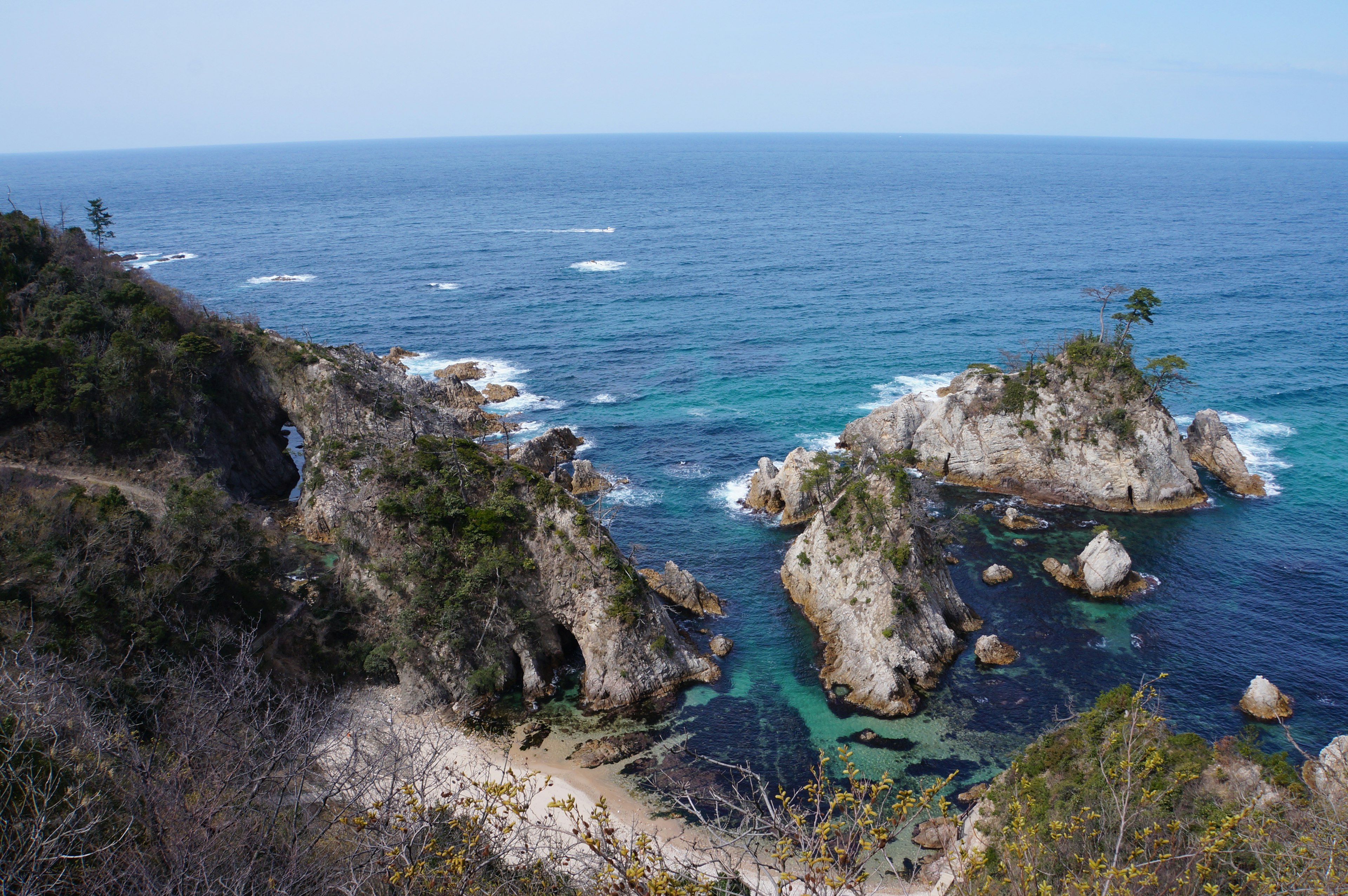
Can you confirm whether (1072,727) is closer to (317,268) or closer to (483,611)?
(483,611)

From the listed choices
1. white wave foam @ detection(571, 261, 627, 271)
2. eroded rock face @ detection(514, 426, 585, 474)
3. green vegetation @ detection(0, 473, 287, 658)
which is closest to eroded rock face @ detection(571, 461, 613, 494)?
eroded rock face @ detection(514, 426, 585, 474)

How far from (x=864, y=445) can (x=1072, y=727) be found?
34744mm

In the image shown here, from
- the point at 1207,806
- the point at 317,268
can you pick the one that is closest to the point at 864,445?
the point at 1207,806

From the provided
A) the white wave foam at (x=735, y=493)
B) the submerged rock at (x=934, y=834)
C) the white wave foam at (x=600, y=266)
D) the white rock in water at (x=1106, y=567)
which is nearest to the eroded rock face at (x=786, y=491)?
the white wave foam at (x=735, y=493)

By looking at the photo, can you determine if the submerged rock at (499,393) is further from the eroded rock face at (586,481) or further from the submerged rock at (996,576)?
the submerged rock at (996,576)

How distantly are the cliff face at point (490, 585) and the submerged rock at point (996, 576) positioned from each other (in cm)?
1953

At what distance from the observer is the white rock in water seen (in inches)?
1839

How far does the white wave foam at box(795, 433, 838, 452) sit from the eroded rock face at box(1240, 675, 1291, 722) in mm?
32860

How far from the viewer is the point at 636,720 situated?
37406mm

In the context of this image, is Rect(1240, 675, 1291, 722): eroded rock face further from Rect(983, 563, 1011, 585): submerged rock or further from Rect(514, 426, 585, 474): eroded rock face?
Rect(514, 426, 585, 474): eroded rock face

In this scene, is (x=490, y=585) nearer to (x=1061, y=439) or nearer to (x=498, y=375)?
(x=1061, y=439)

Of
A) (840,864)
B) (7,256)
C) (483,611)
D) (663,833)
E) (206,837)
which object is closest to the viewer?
(840,864)

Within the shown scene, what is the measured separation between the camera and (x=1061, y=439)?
5847 cm

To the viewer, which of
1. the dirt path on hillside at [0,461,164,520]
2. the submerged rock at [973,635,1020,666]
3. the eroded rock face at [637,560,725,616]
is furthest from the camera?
the eroded rock face at [637,560,725,616]
